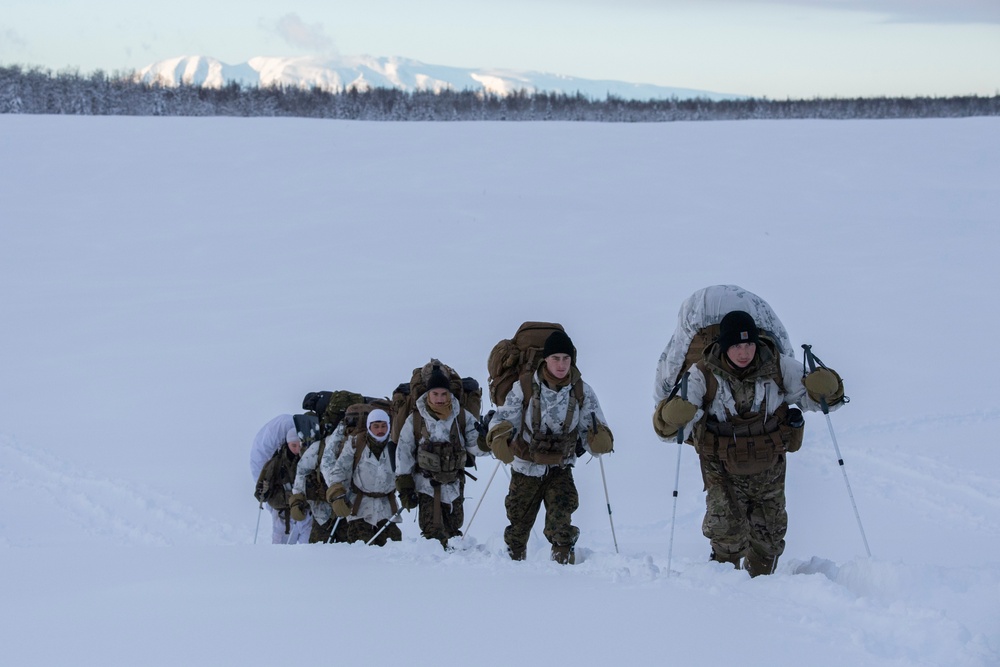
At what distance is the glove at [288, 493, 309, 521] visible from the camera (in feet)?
23.1

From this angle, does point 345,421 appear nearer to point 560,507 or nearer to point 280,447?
point 280,447

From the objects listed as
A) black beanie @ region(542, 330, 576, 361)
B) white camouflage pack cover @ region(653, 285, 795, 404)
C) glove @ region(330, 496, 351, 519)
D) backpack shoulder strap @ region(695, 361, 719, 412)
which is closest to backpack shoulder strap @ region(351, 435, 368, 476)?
glove @ region(330, 496, 351, 519)

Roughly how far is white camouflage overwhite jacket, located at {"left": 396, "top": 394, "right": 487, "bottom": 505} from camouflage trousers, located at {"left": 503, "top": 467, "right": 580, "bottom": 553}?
2.03ft

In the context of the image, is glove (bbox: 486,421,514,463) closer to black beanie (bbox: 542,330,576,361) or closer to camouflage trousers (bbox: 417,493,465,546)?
black beanie (bbox: 542,330,576,361)

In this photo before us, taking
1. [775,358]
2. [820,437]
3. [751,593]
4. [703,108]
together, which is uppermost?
[703,108]

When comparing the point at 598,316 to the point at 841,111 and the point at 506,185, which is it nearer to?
the point at 506,185

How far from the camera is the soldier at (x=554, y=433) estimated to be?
5.67 m

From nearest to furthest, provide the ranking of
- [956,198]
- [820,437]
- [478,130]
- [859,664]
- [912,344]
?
1. [859,664]
2. [820,437]
3. [912,344]
4. [956,198]
5. [478,130]

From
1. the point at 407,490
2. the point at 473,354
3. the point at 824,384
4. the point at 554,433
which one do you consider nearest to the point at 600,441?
the point at 554,433

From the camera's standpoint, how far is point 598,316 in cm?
1600

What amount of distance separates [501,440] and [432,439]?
0.95 metres

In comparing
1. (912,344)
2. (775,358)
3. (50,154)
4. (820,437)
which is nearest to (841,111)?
(50,154)

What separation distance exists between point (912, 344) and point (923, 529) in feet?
23.5

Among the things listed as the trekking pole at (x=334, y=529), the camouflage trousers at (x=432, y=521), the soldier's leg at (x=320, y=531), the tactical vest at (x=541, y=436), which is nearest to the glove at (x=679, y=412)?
the tactical vest at (x=541, y=436)
